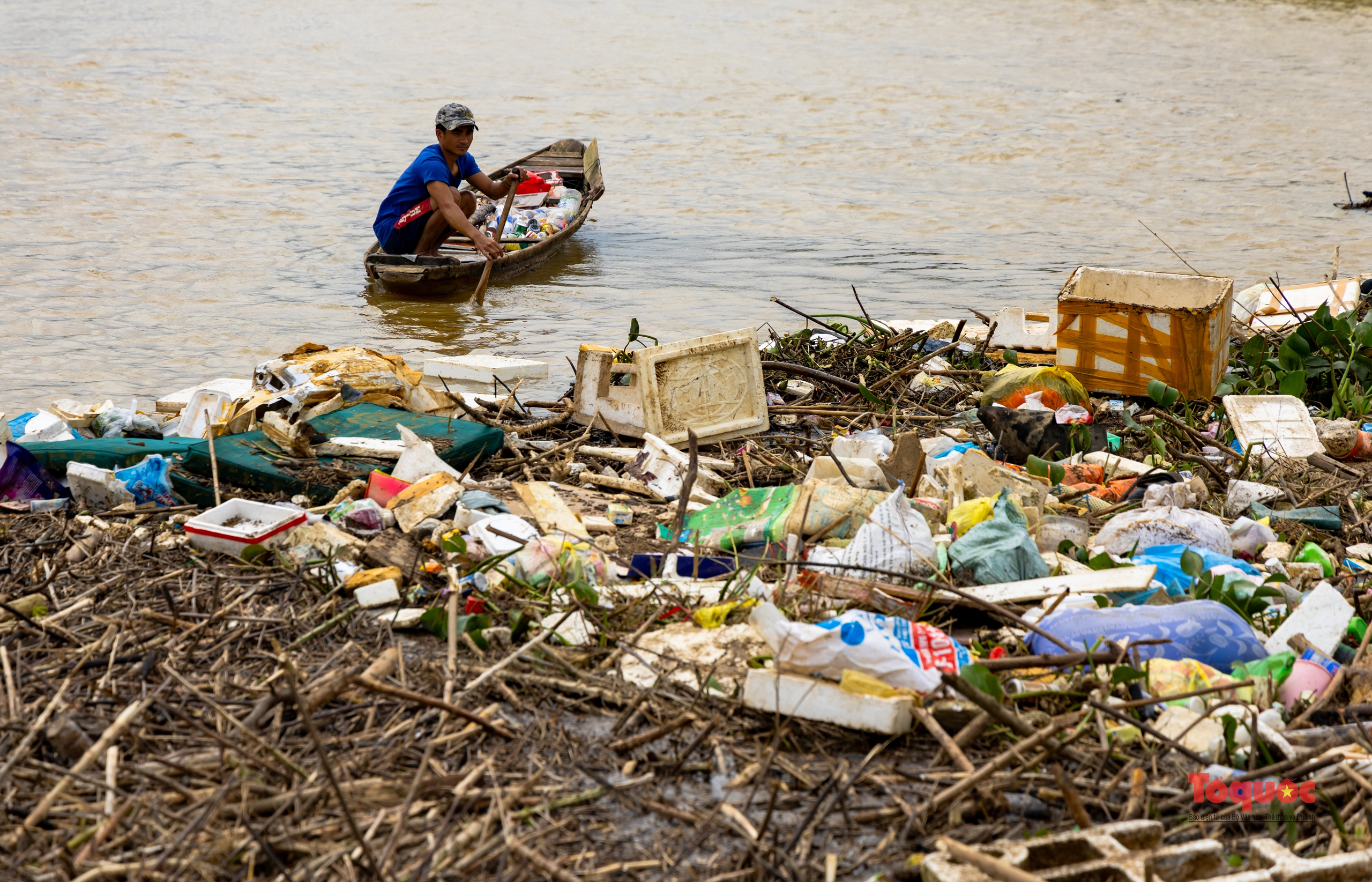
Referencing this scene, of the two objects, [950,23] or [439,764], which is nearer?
[439,764]

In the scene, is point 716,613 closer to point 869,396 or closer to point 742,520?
point 742,520

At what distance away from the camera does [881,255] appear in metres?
11.4

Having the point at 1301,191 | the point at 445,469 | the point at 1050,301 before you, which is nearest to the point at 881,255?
the point at 1050,301

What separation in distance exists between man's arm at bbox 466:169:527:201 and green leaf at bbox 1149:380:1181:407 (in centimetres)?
615

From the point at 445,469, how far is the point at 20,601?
1.53 meters

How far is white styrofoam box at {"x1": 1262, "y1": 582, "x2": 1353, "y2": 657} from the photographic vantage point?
2.94 metres

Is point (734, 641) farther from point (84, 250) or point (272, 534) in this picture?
point (84, 250)

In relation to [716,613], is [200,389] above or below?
above

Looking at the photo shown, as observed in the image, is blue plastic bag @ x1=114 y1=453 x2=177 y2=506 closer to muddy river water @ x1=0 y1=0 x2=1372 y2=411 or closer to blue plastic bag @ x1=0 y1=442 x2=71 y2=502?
blue plastic bag @ x1=0 y1=442 x2=71 y2=502

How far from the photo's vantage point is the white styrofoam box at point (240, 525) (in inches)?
134

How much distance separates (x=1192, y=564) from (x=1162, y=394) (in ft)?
7.11

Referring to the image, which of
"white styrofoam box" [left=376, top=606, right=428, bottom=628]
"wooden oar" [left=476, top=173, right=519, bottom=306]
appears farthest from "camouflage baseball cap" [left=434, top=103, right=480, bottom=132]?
"white styrofoam box" [left=376, top=606, right=428, bottom=628]

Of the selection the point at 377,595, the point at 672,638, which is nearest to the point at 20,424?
the point at 377,595

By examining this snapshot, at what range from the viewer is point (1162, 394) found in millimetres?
5238
